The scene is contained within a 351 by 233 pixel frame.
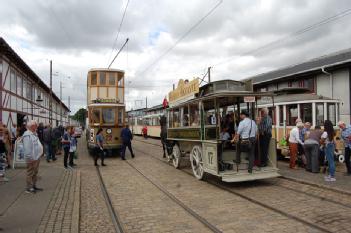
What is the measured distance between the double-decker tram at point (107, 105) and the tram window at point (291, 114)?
8.77 meters

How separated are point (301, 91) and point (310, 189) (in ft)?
31.9

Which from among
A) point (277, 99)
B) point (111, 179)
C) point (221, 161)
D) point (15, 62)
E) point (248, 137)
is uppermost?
point (15, 62)

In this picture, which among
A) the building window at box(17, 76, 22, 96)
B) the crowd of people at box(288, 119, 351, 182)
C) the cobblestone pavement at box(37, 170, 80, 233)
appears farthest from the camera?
the building window at box(17, 76, 22, 96)

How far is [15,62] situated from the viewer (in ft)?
73.7

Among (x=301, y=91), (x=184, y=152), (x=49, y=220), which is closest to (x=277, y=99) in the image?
(x=301, y=91)

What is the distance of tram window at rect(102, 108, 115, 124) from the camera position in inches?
729

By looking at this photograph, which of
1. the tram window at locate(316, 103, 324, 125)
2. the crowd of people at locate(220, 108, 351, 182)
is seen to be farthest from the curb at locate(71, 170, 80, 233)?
the tram window at locate(316, 103, 324, 125)

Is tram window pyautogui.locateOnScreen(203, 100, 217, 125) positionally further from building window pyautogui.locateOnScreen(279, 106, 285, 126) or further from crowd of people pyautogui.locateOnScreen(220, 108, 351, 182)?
building window pyautogui.locateOnScreen(279, 106, 285, 126)

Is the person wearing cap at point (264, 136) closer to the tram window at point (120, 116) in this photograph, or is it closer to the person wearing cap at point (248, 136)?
the person wearing cap at point (248, 136)

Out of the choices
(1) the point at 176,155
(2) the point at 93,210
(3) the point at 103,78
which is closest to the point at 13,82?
(3) the point at 103,78

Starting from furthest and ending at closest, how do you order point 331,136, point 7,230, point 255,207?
point 331,136
point 255,207
point 7,230

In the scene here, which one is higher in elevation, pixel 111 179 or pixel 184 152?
pixel 184 152

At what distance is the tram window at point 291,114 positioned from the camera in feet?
48.4

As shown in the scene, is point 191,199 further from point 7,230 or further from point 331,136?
point 331,136
